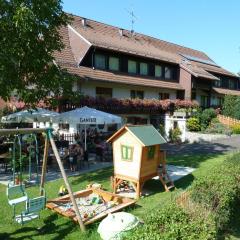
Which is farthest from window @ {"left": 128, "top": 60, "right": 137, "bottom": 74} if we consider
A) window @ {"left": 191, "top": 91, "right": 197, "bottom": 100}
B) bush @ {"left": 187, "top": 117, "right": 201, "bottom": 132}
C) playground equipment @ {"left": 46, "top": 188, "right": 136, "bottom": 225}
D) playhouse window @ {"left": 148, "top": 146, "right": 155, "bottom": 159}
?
playground equipment @ {"left": 46, "top": 188, "right": 136, "bottom": 225}

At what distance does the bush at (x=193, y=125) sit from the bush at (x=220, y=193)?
20.6 m

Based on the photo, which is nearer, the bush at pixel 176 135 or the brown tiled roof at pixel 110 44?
the brown tiled roof at pixel 110 44

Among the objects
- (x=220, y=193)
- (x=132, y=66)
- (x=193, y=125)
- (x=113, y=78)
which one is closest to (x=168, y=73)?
(x=132, y=66)

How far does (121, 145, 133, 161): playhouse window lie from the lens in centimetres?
1247

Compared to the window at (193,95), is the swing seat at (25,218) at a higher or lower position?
lower

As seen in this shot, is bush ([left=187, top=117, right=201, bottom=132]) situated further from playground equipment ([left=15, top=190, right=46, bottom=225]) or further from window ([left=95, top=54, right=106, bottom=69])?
playground equipment ([left=15, top=190, right=46, bottom=225])

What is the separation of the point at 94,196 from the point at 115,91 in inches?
700

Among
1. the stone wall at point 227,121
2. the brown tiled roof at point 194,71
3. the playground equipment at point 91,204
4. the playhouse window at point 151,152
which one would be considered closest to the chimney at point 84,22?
the brown tiled roof at point 194,71

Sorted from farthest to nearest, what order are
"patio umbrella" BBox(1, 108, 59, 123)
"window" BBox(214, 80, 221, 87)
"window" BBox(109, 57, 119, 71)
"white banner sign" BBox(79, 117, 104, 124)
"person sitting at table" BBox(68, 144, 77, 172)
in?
"window" BBox(214, 80, 221, 87), "window" BBox(109, 57, 119, 71), "patio umbrella" BBox(1, 108, 59, 123), "white banner sign" BBox(79, 117, 104, 124), "person sitting at table" BBox(68, 144, 77, 172)

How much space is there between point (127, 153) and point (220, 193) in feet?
14.8

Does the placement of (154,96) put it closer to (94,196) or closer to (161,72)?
(161,72)

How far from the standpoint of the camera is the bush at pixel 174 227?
18.9ft

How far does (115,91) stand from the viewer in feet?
94.5

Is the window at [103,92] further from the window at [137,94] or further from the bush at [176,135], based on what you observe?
the bush at [176,135]
